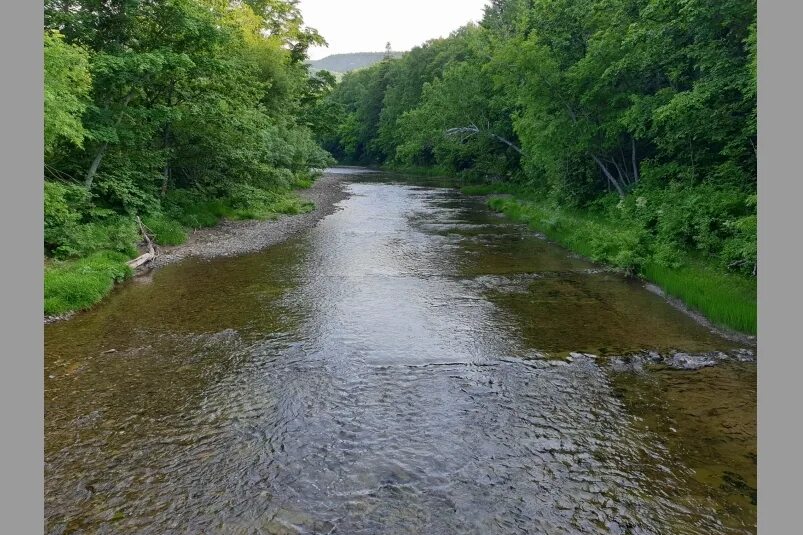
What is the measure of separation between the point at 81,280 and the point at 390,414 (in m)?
9.43

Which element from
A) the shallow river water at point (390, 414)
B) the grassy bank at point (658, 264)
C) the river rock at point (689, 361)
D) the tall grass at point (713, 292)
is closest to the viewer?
the shallow river water at point (390, 414)

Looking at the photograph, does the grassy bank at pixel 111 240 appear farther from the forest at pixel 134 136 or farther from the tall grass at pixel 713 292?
the tall grass at pixel 713 292

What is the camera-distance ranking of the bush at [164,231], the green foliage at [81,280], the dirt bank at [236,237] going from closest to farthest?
the green foliage at [81,280] < the dirt bank at [236,237] < the bush at [164,231]

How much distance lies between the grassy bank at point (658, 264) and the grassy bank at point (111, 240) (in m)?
14.4

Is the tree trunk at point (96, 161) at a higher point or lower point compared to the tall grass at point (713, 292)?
higher

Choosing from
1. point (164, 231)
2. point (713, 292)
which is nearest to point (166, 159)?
point (164, 231)

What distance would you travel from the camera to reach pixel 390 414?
828 cm

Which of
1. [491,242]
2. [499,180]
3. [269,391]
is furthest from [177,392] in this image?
[499,180]

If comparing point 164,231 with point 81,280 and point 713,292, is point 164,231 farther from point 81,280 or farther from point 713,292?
point 713,292

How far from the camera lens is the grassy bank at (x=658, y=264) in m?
12.2

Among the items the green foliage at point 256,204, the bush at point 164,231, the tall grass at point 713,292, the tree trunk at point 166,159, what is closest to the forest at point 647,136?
the tall grass at point 713,292

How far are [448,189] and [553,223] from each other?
23.4 m

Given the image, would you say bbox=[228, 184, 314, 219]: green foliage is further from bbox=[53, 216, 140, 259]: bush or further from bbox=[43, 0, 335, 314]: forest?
bbox=[53, 216, 140, 259]: bush

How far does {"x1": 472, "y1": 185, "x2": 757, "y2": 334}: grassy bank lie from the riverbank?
11.6 meters
